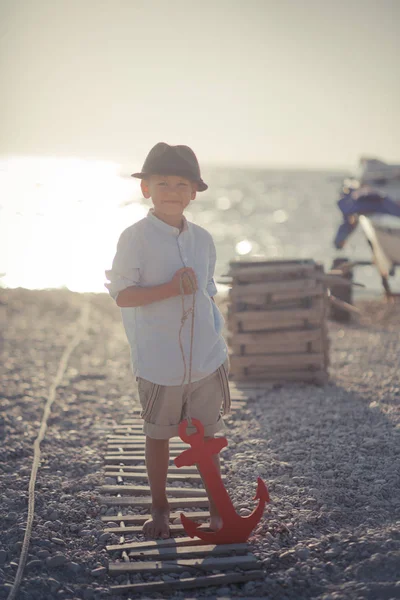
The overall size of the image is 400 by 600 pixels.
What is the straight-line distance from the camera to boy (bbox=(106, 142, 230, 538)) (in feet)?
11.1

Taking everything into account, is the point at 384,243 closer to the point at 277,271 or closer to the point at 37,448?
the point at 277,271

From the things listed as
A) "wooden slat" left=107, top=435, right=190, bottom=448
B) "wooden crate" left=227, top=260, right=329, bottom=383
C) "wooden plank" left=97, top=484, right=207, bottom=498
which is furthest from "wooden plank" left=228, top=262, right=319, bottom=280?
"wooden plank" left=97, top=484, right=207, bottom=498

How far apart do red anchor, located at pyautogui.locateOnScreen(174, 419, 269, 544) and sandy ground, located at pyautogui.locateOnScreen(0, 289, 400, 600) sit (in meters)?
0.14

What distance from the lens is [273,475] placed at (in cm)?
455

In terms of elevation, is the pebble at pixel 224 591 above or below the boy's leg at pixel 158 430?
below

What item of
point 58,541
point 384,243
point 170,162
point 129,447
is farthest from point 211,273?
point 384,243

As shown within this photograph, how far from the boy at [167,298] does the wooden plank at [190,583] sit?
0.57 meters

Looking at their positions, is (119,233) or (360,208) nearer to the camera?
(360,208)

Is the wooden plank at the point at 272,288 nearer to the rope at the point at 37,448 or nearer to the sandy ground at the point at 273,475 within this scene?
the sandy ground at the point at 273,475

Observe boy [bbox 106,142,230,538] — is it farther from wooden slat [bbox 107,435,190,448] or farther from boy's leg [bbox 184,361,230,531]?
wooden slat [bbox 107,435,190,448]

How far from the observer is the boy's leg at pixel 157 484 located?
142 inches

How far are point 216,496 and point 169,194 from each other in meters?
1.58

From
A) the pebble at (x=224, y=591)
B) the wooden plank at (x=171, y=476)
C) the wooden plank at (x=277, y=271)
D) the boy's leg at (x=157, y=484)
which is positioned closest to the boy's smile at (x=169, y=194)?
the boy's leg at (x=157, y=484)

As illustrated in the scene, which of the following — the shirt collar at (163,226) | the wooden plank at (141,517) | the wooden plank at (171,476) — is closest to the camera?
the shirt collar at (163,226)
